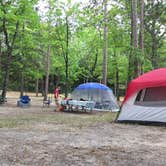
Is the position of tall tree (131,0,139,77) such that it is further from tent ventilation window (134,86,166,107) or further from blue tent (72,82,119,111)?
tent ventilation window (134,86,166,107)

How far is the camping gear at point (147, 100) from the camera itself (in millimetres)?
13945

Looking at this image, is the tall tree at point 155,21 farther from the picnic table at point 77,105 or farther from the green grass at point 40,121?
the green grass at point 40,121

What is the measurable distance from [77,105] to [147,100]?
20.8 feet

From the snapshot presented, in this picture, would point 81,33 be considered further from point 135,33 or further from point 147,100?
point 147,100

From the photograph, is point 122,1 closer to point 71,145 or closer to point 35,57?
point 35,57

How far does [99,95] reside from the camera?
23.0 metres

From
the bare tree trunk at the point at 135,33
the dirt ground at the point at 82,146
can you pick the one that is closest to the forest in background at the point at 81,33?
the bare tree trunk at the point at 135,33

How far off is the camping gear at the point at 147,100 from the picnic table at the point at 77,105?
530 centimetres

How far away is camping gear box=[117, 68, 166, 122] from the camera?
13945 millimetres

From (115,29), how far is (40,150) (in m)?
22.2

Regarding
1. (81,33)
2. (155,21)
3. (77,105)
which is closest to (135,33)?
(77,105)

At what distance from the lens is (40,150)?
8.18 meters

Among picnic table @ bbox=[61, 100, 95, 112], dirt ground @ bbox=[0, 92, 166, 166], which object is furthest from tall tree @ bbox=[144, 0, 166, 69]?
dirt ground @ bbox=[0, 92, 166, 166]

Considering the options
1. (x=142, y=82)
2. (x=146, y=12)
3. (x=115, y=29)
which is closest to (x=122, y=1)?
(x=115, y=29)
